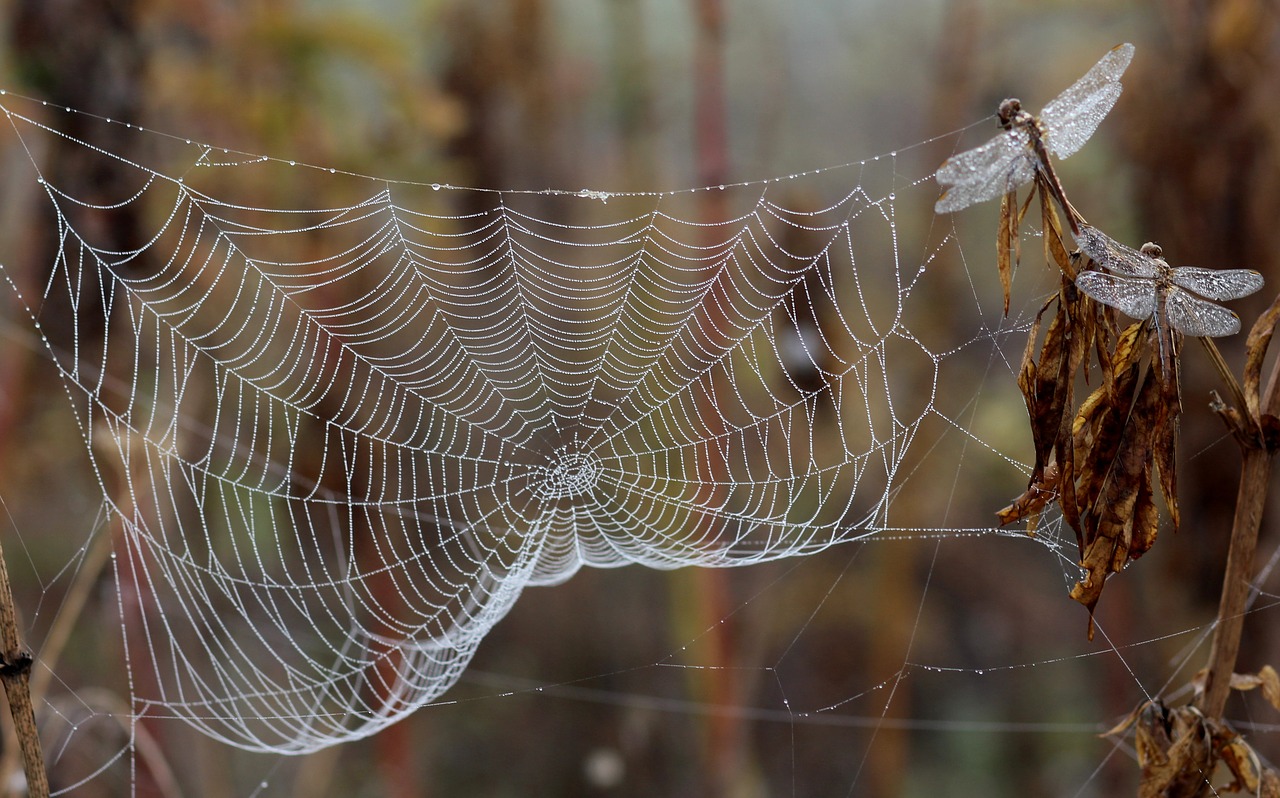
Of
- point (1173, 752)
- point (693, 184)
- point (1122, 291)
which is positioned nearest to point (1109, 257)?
point (1122, 291)

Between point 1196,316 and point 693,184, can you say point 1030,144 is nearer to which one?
point 1196,316

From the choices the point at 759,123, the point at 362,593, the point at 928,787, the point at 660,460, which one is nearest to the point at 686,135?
the point at 759,123

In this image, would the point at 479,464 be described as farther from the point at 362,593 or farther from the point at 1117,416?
the point at 1117,416

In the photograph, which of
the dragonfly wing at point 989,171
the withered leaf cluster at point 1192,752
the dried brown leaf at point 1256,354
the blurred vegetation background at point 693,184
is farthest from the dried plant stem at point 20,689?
the blurred vegetation background at point 693,184

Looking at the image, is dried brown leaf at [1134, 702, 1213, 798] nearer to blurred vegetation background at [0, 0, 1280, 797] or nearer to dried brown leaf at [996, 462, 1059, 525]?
dried brown leaf at [996, 462, 1059, 525]

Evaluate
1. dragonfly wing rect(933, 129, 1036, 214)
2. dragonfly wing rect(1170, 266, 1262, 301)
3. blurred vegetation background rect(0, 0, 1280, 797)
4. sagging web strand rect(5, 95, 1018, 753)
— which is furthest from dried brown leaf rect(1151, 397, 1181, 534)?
sagging web strand rect(5, 95, 1018, 753)

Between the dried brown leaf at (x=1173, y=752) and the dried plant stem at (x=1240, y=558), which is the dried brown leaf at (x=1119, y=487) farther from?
the dried brown leaf at (x=1173, y=752)
